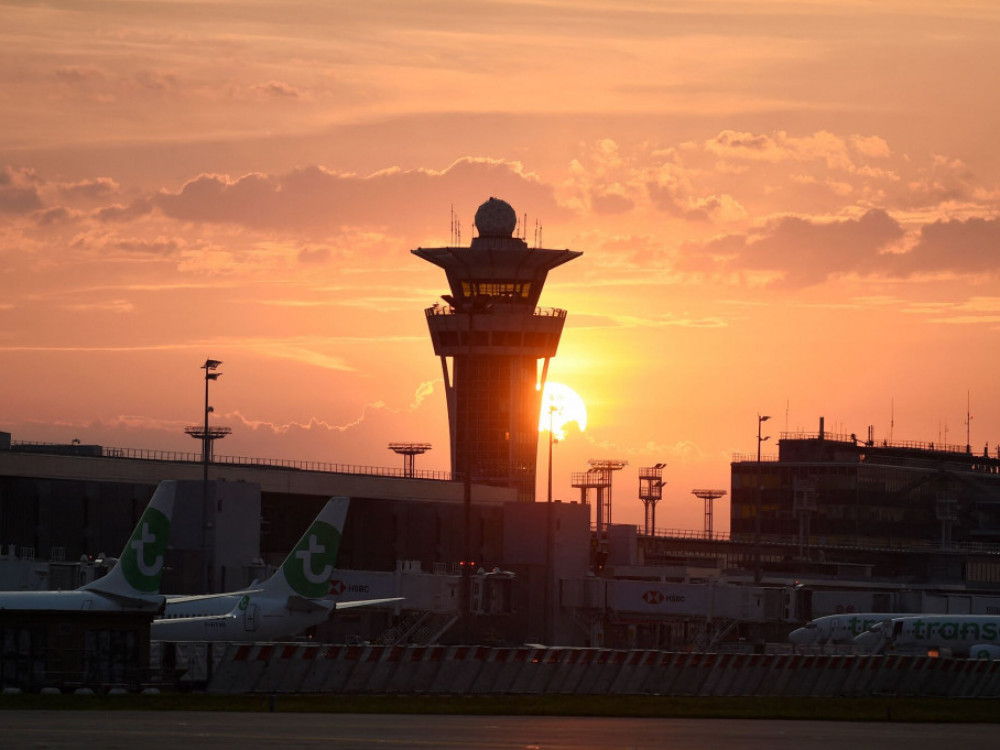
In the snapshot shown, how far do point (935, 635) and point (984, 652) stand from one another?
4928mm

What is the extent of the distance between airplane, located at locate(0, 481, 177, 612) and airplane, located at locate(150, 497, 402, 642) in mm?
4593

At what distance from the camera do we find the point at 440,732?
42188 millimetres

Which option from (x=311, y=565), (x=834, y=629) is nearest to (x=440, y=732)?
(x=311, y=565)

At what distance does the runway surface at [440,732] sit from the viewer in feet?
125

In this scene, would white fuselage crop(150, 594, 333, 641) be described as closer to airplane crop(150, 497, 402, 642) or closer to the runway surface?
airplane crop(150, 497, 402, 642)

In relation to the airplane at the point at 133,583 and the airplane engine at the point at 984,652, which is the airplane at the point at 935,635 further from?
the airplane at the point at 133,583

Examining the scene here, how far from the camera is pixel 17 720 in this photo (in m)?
43.1

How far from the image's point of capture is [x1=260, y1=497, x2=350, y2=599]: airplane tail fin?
7806cm

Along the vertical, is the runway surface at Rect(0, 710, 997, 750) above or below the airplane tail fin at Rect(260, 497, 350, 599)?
below

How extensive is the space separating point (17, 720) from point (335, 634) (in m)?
68.1

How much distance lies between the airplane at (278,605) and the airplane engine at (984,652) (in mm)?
41427

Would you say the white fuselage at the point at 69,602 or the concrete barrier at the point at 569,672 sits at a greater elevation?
the white fuselage at the point at 69,602

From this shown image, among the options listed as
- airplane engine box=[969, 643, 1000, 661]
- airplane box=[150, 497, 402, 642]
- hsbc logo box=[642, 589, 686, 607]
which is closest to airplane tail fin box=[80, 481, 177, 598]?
airplane box=[150, 497, 402, 642]

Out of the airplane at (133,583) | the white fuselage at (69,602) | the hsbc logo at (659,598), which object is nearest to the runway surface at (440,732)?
the white fuselage at (69,602)
